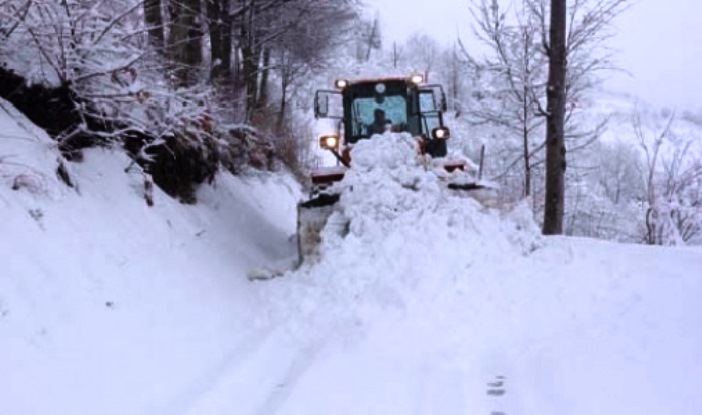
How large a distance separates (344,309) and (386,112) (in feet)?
16.8

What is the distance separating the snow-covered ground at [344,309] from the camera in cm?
453

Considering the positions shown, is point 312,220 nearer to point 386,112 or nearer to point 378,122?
point 378,122

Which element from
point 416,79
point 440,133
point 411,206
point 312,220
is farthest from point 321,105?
point 411,206

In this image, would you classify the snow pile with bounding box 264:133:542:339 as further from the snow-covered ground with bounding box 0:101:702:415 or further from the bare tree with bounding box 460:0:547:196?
the bare tree with bounding box 460:0:547:196

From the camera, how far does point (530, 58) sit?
64.1ft

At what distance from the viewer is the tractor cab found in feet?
36.0

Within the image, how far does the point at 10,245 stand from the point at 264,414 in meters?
2.02

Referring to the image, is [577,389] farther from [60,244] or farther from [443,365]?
[60,244]

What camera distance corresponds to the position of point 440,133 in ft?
35.8

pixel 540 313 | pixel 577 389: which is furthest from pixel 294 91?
pixel 577 389

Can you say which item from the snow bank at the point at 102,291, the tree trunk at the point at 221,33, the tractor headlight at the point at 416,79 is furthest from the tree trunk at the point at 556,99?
the snow bank at the point at 102,291

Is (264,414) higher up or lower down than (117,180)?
lower down

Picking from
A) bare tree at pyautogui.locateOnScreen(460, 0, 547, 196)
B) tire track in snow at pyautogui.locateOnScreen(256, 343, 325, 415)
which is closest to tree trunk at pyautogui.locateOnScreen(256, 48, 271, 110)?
bare tree at pyautogui.locateOnScreen(460, 0, 547, 196)

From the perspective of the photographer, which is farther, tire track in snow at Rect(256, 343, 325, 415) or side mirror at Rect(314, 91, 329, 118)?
side mirror at Rect(314, 91, 329, 118)
